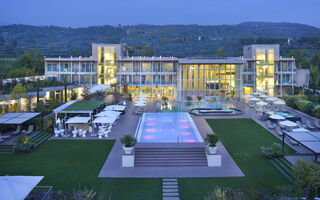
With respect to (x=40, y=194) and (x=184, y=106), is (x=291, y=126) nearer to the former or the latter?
(x=184, y=106)

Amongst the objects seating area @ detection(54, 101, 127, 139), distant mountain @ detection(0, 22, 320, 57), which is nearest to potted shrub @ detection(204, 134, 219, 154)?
seating area @ detection(54, 101, 127, 139)

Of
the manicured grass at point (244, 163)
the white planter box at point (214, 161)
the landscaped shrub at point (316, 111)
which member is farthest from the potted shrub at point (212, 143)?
Result: the landscaped shrub at point (316, 111)

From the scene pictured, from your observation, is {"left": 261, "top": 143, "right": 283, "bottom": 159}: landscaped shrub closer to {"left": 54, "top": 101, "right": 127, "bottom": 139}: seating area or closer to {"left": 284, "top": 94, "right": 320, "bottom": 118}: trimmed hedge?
{"left": 54, "top": 101, "right": 127, "bottom": 139}: seating area

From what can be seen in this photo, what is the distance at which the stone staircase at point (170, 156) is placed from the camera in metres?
14.3

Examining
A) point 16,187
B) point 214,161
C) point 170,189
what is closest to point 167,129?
point 214,161

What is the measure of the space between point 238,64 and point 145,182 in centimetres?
2849

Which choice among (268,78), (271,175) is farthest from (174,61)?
(271,175)

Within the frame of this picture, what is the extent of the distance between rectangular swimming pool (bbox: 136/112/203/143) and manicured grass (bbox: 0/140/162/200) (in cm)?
283

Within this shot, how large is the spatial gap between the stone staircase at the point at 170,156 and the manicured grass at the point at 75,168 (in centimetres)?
196

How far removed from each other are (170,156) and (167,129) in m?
5.95

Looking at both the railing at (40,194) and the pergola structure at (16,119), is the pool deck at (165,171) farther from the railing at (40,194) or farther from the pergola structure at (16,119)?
the pergola structure at (16,119)

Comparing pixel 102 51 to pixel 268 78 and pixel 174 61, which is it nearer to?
pixel 174 61

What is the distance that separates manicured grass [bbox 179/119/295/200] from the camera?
38.3ft

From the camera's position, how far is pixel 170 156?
48.8 feet
